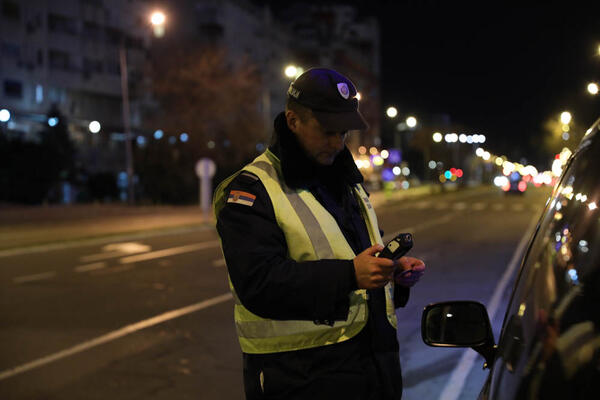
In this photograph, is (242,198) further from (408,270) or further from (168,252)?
(168,252)

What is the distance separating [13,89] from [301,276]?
51.0 metres

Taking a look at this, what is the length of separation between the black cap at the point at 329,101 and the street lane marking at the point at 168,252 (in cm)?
1434

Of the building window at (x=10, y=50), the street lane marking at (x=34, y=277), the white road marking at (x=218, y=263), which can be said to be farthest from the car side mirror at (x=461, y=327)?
the building window at (x=10, y=50)

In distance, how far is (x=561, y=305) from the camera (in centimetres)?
188

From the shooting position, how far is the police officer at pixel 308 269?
2389 millimetres

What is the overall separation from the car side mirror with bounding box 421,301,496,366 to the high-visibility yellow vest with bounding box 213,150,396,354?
252 millimetres


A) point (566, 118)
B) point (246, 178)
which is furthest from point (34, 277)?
point (246, 178)

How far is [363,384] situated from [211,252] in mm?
16053

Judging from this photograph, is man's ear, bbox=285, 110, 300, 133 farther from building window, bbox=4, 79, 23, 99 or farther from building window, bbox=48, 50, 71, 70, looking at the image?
building window, bbox=48, 50, 71, 70

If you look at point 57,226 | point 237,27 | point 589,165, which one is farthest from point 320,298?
point 237,27

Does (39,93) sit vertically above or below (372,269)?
above

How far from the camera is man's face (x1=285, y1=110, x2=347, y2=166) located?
260 centimetres

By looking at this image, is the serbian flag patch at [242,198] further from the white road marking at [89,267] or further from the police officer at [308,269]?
the white road marking at [89,267]

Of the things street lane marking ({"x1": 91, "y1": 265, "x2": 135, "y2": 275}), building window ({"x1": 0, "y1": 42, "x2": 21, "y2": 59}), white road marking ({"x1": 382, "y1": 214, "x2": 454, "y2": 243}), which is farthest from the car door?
building window ({"x1": 0, "y1": 42, "x2": 21, "y2": 59})
